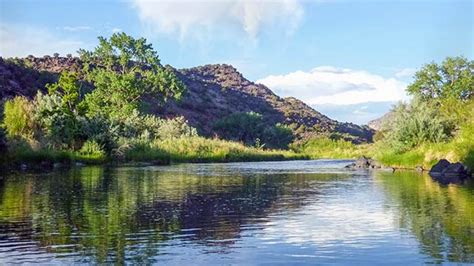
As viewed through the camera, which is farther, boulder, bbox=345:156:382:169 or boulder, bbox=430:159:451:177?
boulder, bbox=345:156:382:169

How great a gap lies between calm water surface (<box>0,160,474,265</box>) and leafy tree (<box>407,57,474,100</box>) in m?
48.6

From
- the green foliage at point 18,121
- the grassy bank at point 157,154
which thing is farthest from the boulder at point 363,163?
the green foliage at point 18,121

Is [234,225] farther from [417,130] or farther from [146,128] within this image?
[146,128]

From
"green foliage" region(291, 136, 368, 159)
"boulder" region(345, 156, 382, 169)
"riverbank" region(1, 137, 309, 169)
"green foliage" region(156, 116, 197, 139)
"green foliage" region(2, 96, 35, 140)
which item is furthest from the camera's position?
"green foliage" region(291, 136, 368, 159)

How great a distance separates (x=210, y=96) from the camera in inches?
4961

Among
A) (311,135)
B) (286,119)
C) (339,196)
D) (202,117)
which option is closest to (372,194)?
(339,196)

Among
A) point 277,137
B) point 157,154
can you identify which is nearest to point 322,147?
point 277,137

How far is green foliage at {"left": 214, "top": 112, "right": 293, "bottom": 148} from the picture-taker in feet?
300

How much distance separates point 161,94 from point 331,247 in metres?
61.6

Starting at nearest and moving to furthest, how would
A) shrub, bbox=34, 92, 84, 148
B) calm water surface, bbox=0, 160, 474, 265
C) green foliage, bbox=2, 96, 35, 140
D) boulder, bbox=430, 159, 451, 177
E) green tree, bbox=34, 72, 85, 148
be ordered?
calm water surface, bbox=0, 160, 474, 265
boulder, bbox=430, 159, 451, 177
green foliage, bbox=2, 96, 35, 140
shrub, bbox=34, 92, 84, 148
green tree, bbox=34, 72, 85, 148

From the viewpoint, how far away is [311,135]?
11069cm

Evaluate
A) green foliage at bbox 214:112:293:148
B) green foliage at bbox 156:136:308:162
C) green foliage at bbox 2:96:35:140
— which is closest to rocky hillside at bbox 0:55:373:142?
green foliage at bbox 214:112:293:148

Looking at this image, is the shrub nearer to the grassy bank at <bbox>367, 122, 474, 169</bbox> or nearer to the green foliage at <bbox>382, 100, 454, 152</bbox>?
the grassy bank at <bbox>367, 122, 474, 169</bbox>

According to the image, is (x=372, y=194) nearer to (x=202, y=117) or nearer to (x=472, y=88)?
(x=472, y=88)
